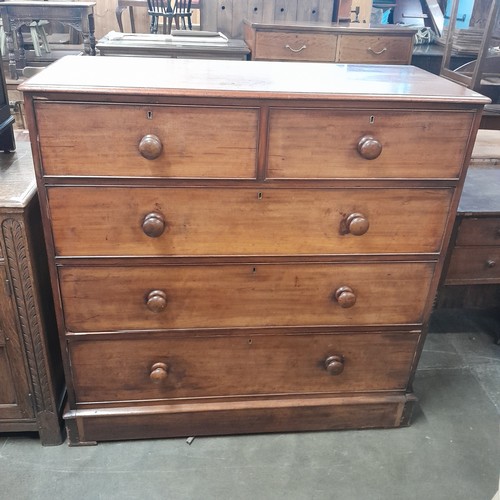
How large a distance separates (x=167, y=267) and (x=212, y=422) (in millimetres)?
581

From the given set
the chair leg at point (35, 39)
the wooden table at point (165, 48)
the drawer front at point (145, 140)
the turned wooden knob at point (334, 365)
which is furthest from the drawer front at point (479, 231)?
the chair leg at point (35, 39)

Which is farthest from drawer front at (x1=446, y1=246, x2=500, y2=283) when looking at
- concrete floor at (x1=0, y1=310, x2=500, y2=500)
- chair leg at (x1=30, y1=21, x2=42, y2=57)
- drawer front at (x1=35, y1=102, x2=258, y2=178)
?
chair leg at (x1=30, y1=21, x2=42, y2=57)

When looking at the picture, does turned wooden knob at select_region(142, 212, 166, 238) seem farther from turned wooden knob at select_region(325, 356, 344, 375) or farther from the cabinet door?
turned wooden knob at select_region(325, 356, 344, 375)

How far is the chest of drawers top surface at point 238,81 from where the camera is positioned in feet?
3.87

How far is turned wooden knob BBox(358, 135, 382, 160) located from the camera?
1270mm

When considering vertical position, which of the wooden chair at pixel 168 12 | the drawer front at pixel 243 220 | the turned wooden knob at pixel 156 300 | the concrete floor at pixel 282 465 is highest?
the wooden chair at pixel 168 12

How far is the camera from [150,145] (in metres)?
1.20

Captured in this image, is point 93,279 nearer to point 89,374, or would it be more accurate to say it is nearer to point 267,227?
point 89,374

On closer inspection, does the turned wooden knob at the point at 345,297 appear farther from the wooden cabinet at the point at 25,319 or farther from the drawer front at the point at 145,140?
the wooden cabinet at the point at 25,319

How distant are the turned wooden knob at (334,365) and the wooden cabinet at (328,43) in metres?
2.40

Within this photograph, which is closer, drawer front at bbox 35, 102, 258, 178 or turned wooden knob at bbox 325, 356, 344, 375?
drawer front at bbox 35, 102, 258, 178

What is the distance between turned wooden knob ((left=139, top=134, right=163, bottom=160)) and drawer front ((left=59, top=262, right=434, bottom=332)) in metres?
0.33

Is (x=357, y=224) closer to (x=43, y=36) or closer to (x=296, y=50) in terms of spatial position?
(x=296, y=50)

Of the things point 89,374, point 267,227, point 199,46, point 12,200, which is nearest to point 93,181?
point 12,200
